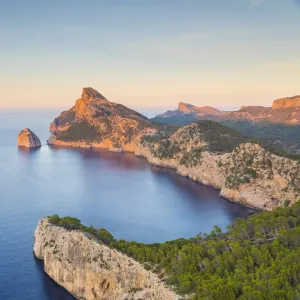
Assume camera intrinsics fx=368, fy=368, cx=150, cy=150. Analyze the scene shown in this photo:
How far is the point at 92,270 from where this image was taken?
4684cm

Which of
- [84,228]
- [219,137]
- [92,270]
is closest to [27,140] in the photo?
[219,137]

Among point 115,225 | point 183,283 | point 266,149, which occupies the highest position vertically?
point 266,149

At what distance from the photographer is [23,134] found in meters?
196

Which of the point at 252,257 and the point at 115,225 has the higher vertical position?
the point at 252,257

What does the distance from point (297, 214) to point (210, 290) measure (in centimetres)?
2861

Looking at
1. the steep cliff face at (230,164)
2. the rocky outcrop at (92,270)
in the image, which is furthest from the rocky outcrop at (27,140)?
the rocky outcrop at (92,270)

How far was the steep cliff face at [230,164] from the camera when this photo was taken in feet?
289

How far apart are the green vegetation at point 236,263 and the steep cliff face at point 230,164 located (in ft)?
126

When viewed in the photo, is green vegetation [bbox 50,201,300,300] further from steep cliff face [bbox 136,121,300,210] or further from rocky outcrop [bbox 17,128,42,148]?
rocky outcrop [bbox 17,128,42,148]

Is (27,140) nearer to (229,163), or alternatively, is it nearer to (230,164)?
(229,163)

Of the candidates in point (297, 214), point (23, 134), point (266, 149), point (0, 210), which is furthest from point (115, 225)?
point (23, 134)

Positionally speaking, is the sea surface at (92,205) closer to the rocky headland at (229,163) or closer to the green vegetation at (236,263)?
the rocky headland at (229,163)

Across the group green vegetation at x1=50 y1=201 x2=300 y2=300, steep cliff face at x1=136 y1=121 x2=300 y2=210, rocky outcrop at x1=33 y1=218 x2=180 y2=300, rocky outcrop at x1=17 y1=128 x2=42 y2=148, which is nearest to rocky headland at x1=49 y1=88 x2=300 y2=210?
steep cliff face at x1=136 y1=121 x2=300 y2=210

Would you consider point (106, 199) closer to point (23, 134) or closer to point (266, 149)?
point (266, 149)
